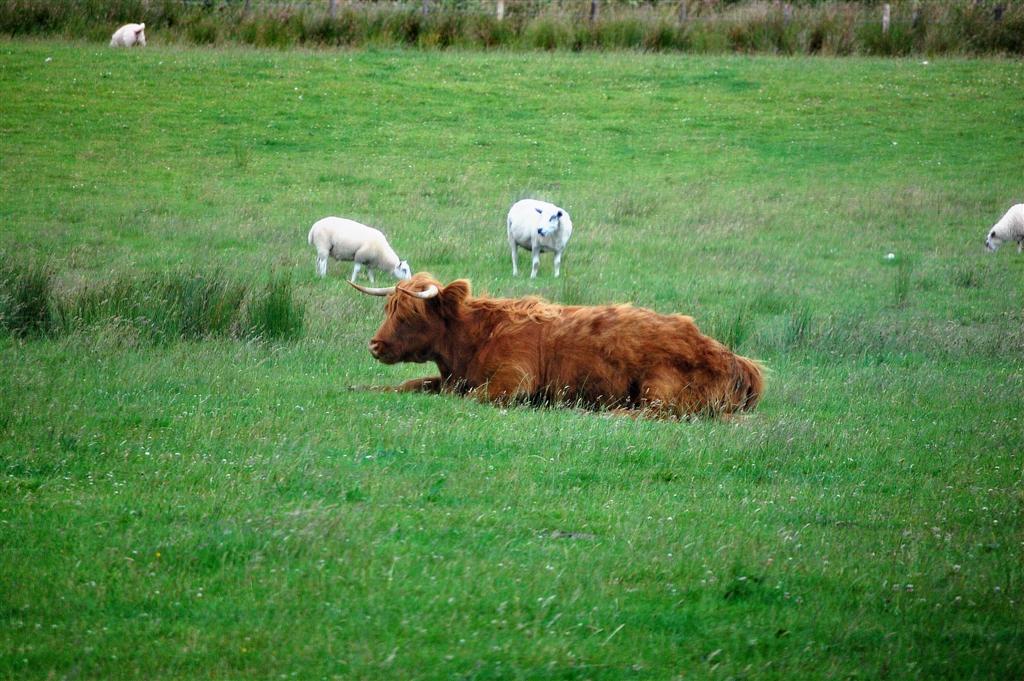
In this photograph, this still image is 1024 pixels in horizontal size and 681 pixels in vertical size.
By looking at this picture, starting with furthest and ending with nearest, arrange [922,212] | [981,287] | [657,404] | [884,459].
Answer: [922,212]
[981,287]
[657,404]
[884,459]

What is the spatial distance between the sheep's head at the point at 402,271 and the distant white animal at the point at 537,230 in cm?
157

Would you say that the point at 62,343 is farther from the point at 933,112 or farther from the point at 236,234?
the point at 933,112

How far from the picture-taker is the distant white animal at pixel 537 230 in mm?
17250

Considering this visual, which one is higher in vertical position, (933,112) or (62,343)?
(933,112)

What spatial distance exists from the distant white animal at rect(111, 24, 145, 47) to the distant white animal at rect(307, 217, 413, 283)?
17101mm

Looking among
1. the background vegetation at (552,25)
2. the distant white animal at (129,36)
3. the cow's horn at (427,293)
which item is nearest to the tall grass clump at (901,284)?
the cow's horn at (427,293)

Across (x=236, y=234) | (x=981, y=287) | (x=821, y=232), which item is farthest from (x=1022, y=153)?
(x=236, y=234)

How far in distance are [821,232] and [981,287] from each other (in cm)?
383

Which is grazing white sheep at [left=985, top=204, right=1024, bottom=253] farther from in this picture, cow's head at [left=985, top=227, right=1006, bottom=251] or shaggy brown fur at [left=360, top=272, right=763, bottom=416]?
shaggy brown fur at [left=360, top=272, right=763, bottom=416]

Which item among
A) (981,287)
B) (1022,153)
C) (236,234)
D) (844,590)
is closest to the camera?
(844,590)

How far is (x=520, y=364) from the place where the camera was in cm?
993

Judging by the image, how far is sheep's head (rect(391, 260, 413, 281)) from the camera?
1667cm

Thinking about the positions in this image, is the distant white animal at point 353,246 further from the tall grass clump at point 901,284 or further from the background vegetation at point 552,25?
the background vegetation at point 552,25

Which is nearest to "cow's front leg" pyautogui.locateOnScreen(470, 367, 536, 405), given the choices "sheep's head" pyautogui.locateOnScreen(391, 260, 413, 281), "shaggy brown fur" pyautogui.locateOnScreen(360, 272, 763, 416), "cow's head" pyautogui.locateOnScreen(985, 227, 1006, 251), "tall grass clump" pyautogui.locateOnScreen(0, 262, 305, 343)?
"shaggy brown fur" pyautogui.locateOnScreen(360, 272, 763, 416)
